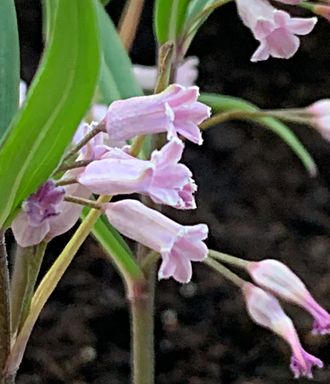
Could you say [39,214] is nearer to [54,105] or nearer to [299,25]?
[54,105]

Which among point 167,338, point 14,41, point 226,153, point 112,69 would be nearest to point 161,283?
point 167,338

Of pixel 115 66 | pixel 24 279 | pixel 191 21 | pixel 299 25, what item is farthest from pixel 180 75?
pixel 24 279

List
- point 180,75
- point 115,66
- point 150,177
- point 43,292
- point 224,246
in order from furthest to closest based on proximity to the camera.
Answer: point 224,246
point 180,75
point 115,66
point 43,292
point 150,177

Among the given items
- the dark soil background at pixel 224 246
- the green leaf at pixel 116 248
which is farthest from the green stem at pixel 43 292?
the dark soil background at pixel 224 246

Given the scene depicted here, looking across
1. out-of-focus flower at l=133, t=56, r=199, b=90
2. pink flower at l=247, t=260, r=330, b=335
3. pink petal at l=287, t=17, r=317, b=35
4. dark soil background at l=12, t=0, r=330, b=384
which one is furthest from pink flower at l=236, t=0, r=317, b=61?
dark soil background at l=12, t=0, r=330, b=384

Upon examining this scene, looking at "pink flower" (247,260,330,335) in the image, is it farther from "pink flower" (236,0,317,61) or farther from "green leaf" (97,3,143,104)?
"green leaf" (97,3,143,104)

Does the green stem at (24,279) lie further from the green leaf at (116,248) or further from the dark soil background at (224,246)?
the dark soil background at (224,246)
